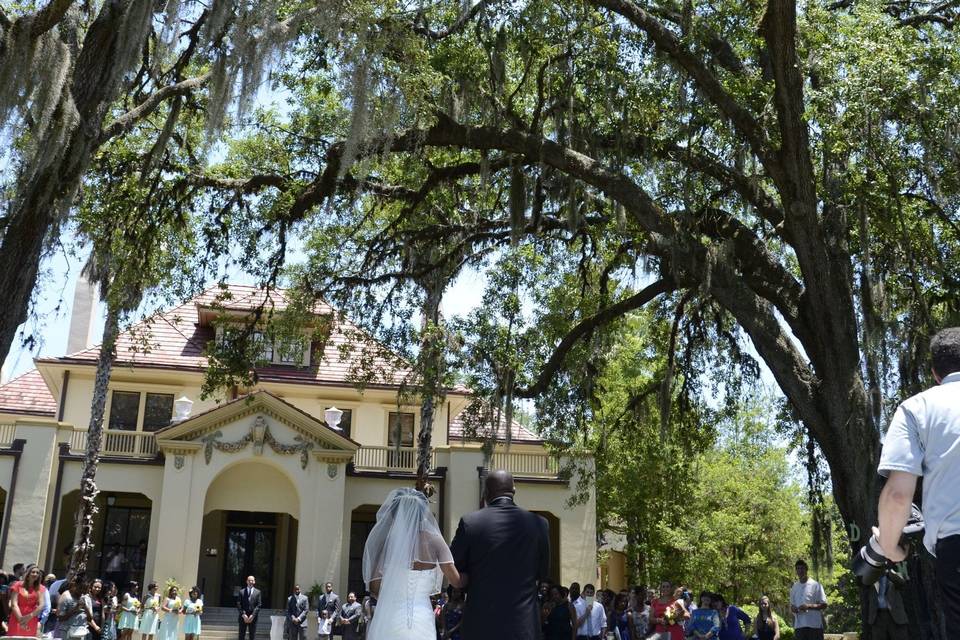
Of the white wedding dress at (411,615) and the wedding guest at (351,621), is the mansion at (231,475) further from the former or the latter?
the white wedding dress at (411,615)

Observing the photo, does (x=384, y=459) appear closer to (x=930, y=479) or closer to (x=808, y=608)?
(x=808, y=608)

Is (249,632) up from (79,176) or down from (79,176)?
down

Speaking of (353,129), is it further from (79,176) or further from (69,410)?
(69,410)

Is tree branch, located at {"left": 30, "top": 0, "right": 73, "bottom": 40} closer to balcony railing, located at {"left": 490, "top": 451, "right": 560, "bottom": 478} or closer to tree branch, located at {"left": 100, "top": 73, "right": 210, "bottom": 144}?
A: tree branch, located at {"left": 100, "top": 73, "right": 210, "bottom": 144}

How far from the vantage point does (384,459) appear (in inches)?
1179

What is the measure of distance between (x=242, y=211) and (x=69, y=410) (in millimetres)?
17850

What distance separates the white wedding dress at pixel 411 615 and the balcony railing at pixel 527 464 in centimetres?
2308

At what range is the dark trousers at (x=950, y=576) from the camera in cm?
324

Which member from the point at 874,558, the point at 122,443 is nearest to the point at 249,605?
the point at 122,443

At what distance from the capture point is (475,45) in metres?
14.1

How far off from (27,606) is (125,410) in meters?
18.2

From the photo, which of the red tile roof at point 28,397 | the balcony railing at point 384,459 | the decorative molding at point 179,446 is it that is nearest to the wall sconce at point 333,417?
the balcony railing at point 384,459

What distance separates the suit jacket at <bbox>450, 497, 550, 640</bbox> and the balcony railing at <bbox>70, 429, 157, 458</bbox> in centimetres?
2416

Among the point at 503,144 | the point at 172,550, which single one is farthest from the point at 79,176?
the point at 172,550
